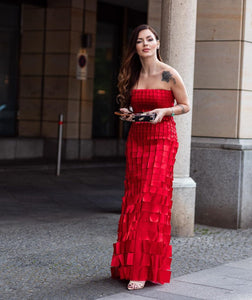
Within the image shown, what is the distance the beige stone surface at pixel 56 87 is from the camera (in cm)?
1822

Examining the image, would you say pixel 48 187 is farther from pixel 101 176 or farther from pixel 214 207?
pixel 214 207

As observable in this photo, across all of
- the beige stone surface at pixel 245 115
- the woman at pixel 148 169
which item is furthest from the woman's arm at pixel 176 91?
the beige stone surface at pixel 245 115

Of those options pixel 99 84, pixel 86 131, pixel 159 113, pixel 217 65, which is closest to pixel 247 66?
pixel 217 65

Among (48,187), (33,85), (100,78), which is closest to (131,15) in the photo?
(100,78)

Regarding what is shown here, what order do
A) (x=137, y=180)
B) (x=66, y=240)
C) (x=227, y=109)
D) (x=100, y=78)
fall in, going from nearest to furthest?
(x=137, y=180)
(x=66, y=240)
(x=227, y=109)
(x=100, y=78)

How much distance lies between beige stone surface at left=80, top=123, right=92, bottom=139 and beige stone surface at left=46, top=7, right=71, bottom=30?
2.59 metres

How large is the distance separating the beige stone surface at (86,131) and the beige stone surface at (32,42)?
2.26 metres

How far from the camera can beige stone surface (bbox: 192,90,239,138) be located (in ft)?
28.6

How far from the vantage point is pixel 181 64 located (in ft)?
25.8

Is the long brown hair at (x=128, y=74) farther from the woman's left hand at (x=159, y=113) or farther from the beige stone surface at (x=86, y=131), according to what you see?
the beige stone surface at (x=86, y=131)

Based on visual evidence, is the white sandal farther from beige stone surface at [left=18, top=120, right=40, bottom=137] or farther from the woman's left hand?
beige stone surface at [left=18, top=120, right=40, bottom=137]

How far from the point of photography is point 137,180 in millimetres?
5559

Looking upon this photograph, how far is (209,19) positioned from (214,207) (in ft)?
7.76

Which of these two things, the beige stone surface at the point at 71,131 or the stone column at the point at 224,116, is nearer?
the stone column at the point at 224,116
